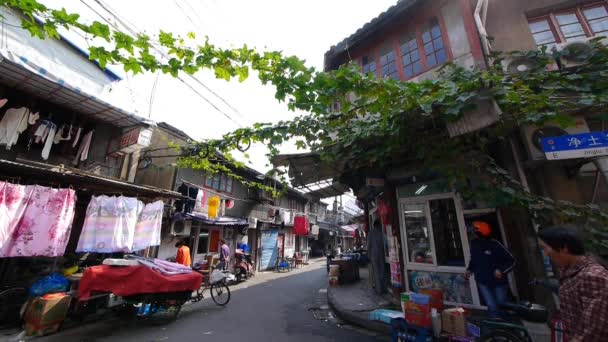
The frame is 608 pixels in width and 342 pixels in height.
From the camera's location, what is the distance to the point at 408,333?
3.85 m

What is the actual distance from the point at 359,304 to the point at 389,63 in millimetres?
7787

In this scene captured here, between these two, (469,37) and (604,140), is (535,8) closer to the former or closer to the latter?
(469,37)

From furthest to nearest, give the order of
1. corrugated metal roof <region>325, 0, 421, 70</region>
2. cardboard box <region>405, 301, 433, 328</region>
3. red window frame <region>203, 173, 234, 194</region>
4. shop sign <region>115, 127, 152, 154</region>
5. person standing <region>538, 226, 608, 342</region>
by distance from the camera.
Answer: red window frame <region>203, 173, 234, 194</region> < shop sign <region>115, 127, 152, 154</region> < corrugated metal roof <region>325, 0, 421, 70</region> < cardboard box <region>405, 301, 433, 328</region> < person standing <region>538, 226, 608, 342</region>

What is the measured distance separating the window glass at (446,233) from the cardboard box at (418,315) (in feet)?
7.29

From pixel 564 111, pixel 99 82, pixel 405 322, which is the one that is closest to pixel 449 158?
pixel 564 111

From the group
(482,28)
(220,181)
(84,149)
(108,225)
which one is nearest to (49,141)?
(84,149)

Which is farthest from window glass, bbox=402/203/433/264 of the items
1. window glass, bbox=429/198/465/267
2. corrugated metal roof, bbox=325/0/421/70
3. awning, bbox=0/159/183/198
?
awning, bbox=0/159/183/198

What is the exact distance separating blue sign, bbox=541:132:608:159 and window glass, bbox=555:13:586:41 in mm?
4503

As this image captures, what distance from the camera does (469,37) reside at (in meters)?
6.51

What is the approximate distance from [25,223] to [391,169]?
8.82m

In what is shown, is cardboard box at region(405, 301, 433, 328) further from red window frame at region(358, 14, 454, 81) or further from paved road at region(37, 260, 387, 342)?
red window frame at region(358, 14, 454, 81)

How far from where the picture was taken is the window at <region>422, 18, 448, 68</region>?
23.3 feet

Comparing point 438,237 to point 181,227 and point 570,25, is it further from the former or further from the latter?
point 181,227

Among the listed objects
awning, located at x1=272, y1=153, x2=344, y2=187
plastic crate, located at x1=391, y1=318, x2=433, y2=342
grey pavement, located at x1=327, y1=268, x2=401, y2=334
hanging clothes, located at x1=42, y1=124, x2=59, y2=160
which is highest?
hanging clothes, located at x1=42, y1=124, x2=59, y2=160
